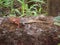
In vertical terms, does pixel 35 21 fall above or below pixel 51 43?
above

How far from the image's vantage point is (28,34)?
263cm

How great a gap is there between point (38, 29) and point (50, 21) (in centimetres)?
28

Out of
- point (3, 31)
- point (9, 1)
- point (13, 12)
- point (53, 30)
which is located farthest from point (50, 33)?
point (9, 1)

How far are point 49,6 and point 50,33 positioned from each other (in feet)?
2.49

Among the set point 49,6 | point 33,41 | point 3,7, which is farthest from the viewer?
point 3,7

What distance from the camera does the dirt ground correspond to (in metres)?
2.62

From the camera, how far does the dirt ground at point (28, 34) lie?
2.62m

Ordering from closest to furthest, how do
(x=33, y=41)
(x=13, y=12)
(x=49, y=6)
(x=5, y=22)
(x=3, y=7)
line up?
1. (x=33, y=41)
2. (x=5, y=22)
3. (x=49, y=6)
4. (x=13, y=12)
5. (x=3, y=7)

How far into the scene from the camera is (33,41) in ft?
8.59

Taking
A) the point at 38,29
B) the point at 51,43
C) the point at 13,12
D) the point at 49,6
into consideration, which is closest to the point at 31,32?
the point at 38,29

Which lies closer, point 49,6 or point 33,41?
point 33,41

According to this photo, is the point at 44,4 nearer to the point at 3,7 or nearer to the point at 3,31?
the point at 3,7

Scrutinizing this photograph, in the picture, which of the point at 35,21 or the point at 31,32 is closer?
the point at 31,32

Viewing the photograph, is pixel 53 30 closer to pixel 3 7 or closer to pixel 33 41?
pixel 33 41
